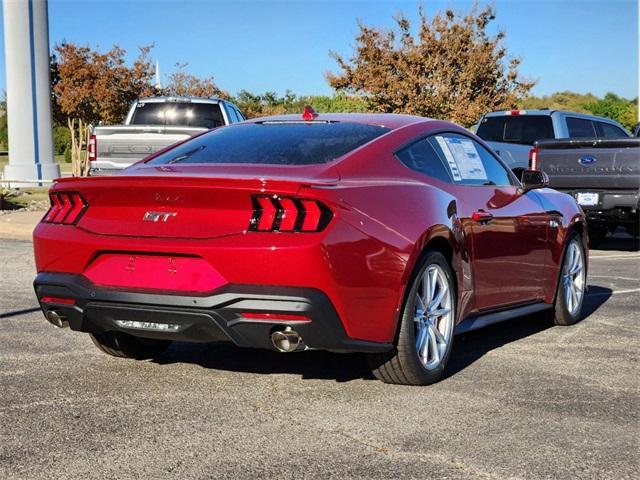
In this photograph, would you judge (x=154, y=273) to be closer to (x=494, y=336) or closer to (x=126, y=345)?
(x=126, y=345)

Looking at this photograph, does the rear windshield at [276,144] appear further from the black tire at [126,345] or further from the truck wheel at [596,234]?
the truck wheel at [596,234]

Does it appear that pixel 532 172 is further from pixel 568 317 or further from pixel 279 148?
pixel 279 148

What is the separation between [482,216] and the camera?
5.79m

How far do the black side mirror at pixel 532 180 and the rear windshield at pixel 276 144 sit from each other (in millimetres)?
1636

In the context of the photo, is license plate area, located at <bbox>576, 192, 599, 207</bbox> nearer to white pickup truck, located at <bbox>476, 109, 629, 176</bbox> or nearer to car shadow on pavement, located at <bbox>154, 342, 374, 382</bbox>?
white pickup truck, located at <bbox>476, 109, 629, 176</bbox>

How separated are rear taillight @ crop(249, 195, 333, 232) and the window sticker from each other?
5.21ft

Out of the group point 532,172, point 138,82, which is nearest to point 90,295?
point 532,172

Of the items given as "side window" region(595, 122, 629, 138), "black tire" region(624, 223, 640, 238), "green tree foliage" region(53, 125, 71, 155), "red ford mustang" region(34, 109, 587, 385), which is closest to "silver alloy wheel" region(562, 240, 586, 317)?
"red ford mustang" region(34, 109, 587, 385)

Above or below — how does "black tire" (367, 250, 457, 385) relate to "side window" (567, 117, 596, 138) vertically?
below

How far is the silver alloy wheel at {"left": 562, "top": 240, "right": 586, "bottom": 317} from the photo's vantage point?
7.22 metres

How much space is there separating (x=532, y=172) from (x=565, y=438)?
292 cm

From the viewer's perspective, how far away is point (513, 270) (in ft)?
20.5

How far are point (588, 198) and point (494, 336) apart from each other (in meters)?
6.53

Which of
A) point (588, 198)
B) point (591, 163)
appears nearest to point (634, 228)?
point (588, 198)
